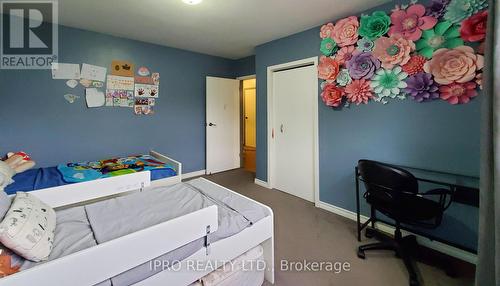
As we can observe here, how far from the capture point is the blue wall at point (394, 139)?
1.78 meters

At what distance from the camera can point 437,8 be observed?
1813 mm

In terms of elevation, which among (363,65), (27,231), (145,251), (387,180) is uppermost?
(363,65)

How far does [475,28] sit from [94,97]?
157 inches

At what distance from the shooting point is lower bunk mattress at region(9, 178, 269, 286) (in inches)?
42.3

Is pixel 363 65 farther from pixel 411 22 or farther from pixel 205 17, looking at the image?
pixel 205 17

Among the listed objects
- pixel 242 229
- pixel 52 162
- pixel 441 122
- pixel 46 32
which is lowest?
pixel 242 229

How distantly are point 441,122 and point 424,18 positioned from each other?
2.92 feet

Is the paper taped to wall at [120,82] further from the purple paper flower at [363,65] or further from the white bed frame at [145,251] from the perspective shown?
the purple paper flower at [363,65]

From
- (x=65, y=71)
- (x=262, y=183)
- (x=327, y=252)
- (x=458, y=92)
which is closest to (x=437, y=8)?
(x=458, y=92)

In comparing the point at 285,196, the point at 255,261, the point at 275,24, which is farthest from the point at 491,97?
the point at 285,196

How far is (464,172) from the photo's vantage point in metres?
1.79

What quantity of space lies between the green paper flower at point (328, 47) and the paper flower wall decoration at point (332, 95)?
37cm

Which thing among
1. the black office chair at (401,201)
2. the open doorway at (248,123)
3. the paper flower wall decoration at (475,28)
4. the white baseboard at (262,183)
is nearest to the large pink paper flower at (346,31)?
the paper flower wall decoration at (475,28)

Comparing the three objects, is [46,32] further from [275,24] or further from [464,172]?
[464,172]
